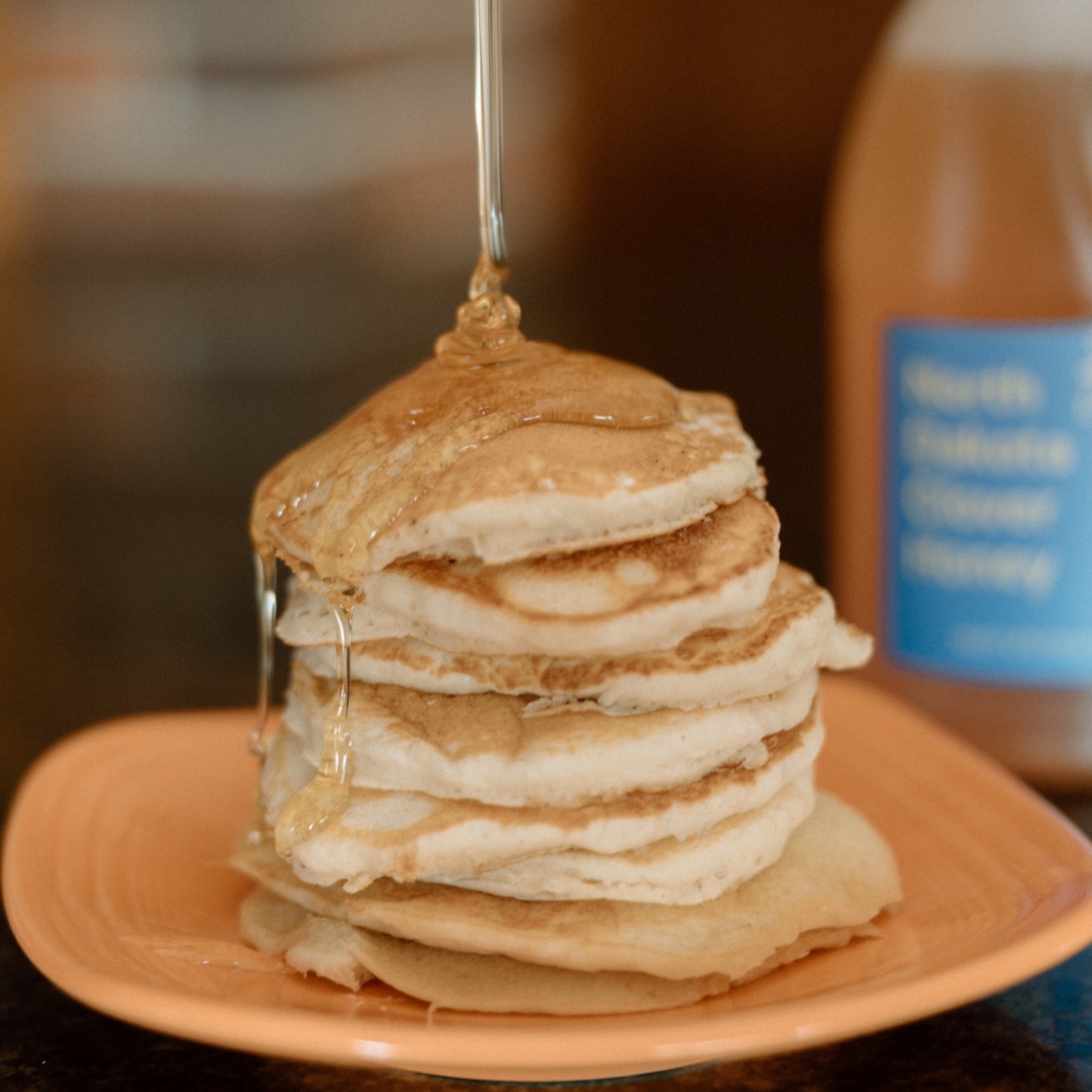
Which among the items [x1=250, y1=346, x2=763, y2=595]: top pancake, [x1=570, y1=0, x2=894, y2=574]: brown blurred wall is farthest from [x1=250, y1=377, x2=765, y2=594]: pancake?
[x1=570, y1=0, x2=894, y2=574]: brown blurred wall

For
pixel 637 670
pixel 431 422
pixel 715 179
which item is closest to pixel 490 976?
pixel 637 670

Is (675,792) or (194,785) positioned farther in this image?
(194,785)

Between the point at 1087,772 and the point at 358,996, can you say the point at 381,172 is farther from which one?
the point at 358,996

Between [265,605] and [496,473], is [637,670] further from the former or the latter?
[265,605]

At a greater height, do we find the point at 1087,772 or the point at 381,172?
the point at 381,172

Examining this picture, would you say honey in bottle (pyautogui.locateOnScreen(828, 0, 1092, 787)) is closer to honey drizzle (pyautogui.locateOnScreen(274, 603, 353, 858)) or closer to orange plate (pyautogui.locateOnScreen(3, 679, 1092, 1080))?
orange plate (pyautogui.locateOnScreen(3, 679, 1092, 1080))

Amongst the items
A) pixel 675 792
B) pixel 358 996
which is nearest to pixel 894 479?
pixel 675 792

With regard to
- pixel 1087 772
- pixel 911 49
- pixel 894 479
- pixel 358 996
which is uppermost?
pixel 911 49
